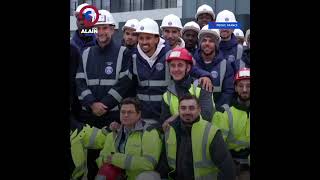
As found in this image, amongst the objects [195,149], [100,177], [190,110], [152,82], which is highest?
[152,82]

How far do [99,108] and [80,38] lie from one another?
0.67 meters

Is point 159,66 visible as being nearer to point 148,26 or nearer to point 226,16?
point 148,26

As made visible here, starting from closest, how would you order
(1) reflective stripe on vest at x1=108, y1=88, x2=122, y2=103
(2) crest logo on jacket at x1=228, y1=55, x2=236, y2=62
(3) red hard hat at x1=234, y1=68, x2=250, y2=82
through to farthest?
(3) red hard hat at x1=234, y1=68, x2=250, y2=82 < (2) crest logo on jacket at x1=228, y1=55, x2=236, y2=62 < (1) reflective stripe on vest at x1=108, y1=88, x2=122, y2=103

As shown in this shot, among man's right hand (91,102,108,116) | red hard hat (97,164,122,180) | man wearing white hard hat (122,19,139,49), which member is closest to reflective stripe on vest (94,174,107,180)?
red hard hat (97,164,122,180)

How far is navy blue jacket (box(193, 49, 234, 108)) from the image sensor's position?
5.10 metres

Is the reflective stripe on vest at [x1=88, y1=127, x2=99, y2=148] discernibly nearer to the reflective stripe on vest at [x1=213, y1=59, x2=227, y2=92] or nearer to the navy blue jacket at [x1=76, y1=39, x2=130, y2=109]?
the navy blue jacket at [x1=76, y1=39, x2=130, y2=109]

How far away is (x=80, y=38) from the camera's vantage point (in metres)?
5.33

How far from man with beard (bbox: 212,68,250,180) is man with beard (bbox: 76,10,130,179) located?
979 millimetres

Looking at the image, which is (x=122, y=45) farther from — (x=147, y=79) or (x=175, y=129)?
(x=175, y=129)

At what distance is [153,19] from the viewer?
5227mm

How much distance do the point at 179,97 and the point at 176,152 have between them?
0.49 m

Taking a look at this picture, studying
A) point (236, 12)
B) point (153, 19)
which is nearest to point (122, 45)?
point (153, 19)

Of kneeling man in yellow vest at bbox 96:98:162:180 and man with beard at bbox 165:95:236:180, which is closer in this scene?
man with beard at bbox 165:95:236:180

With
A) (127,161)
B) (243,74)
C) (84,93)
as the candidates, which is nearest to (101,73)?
(84,93)
